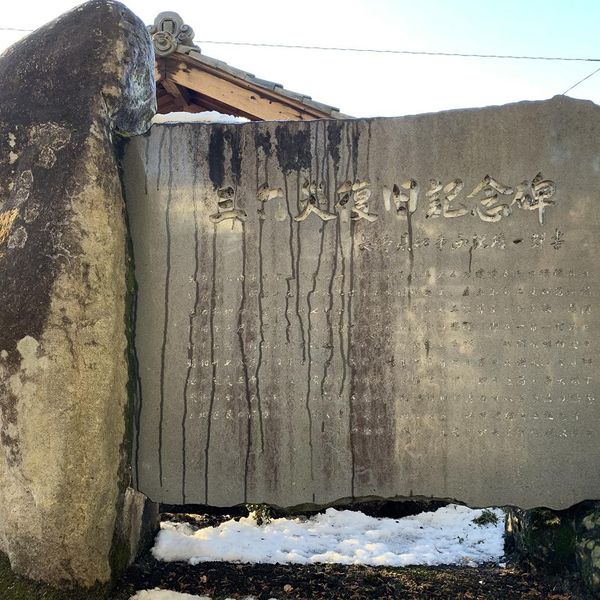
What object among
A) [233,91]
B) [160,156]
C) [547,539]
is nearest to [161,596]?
[547,539]

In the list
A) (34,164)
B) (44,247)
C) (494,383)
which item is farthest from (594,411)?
(34,164)

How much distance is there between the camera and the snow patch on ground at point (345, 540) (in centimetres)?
416

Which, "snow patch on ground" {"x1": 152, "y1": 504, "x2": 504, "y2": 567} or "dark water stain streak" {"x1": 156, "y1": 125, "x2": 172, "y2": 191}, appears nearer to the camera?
"dark water stain streak" {"x1": 156, "y1": 125, "x2": 172, "y2": 191}

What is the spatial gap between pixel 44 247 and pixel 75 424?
3.10 feet

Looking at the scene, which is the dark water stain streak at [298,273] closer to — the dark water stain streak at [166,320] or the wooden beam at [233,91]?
the dark water stain streak at [166,320]

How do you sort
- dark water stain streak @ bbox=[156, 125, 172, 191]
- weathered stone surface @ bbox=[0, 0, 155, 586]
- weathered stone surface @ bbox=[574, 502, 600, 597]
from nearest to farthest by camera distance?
weathered stone surface @ bbox=[0, 0, 155, 586], weathered stone surface @ bbox=[574, 502, 600, 597], dark water stain streak @ bbox=[156, 125, 172, 191]

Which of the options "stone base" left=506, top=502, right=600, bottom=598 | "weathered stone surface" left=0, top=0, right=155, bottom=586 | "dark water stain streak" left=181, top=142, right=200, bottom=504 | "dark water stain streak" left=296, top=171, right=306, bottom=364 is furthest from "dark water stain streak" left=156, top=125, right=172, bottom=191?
"stone base" left=506, top=502, right=600, bottom=598

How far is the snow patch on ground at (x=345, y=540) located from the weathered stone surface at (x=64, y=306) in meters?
1.08

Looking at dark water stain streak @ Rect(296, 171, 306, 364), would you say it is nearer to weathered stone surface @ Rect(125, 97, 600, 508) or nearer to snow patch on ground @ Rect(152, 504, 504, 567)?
weathered stone surface @ Rect(125, 97, 600, 508)

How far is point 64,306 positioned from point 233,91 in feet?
12.3

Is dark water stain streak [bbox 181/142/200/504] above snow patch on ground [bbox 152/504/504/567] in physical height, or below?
above

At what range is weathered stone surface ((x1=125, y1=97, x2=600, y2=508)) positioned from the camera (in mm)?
3135

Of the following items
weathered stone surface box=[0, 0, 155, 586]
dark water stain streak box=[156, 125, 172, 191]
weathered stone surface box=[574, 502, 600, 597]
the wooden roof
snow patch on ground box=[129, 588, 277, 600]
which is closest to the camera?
weathered stone surface box=[0, 0, 155, 586]

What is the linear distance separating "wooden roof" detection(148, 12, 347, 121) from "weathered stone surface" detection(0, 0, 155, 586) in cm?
262
